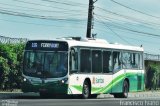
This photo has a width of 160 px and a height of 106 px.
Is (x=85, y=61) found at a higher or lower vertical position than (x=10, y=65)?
higher

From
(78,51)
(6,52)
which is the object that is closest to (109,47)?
(78,51)

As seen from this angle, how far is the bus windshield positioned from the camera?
3116cm

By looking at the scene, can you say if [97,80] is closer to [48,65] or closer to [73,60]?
[73,60]

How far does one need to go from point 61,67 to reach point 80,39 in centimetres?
273

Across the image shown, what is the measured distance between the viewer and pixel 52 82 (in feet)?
102

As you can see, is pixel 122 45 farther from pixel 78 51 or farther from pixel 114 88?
pixel 78 51

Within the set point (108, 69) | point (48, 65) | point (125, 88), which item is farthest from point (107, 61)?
point (48, 65)

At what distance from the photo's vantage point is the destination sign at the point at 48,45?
3128cm

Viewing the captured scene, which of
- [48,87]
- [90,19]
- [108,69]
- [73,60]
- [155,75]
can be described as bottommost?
[155,75]

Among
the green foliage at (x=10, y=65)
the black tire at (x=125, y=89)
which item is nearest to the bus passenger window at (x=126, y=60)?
the black tire at (x=125, y=89)

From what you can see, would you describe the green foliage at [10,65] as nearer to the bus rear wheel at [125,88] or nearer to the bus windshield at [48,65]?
the bus windshield at [48,65]

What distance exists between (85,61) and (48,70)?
7.33ft

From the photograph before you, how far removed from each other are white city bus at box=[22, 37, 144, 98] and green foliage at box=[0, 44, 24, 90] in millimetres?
3446

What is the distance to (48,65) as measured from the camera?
3138cm
